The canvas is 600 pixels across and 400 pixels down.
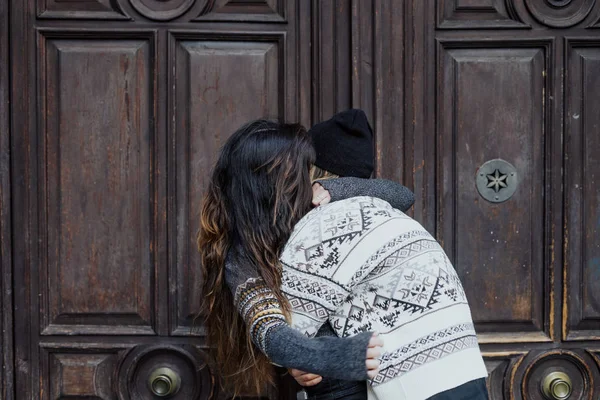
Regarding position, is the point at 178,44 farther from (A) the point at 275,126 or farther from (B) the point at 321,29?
(A) the point at 275,126

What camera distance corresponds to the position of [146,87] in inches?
84.9

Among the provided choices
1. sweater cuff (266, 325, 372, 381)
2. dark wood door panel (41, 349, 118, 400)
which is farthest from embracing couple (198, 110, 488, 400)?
dark wood door panel (41, 349, 118, 400)

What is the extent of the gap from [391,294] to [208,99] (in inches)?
37.4

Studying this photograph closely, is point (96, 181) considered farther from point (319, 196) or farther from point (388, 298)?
point (388, 298)

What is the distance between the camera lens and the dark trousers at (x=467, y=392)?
1.43m

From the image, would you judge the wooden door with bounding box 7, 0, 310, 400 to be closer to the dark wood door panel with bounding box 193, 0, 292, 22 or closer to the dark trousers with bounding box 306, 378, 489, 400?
the dark wood door panel with bounding box 193, 0, 292, 22

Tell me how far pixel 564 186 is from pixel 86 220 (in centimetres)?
136

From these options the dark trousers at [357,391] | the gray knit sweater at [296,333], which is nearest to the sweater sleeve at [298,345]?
the gray knit sweater at [296,333]

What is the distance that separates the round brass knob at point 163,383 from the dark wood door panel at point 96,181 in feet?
0.41

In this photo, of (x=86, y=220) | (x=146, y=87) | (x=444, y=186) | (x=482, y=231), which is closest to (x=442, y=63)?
(x=444, y=186)

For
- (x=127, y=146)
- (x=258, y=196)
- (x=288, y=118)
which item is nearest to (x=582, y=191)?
(x=288, y=118)

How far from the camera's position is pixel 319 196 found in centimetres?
156

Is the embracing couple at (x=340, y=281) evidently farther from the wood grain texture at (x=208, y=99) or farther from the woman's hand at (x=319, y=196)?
the wood grain texture at (x=208, y=99)

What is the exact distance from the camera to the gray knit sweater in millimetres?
1355
